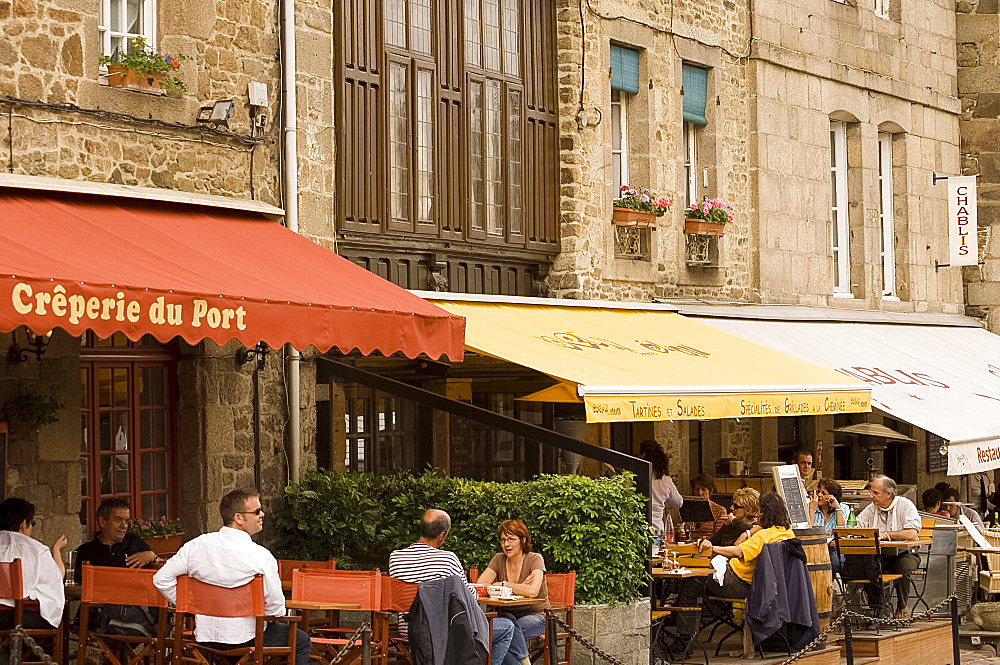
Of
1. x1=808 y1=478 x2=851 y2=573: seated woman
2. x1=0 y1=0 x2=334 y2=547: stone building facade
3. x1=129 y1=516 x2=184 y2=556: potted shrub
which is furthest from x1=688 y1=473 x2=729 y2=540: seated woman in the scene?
x1=129 y1=516 x2=184 y2=556: potted shrub

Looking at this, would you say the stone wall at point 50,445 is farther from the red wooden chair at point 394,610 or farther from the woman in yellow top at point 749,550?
the woman in yellow top at point 749,550

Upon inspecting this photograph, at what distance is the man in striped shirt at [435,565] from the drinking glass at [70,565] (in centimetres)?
201

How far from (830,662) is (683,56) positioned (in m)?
7.01

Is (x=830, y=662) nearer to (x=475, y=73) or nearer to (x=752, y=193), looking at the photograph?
(x=475, y=73)

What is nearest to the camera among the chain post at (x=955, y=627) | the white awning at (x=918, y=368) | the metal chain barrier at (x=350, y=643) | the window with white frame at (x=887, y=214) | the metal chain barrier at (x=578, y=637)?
the metal chain barrier at (x=350, y=643)

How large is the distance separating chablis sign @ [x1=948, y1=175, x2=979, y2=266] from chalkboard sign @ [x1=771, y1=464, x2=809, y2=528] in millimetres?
8622

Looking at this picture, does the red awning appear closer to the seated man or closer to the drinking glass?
the drinking glass

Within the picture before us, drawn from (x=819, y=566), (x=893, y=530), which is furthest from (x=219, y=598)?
(x=893, y=530)

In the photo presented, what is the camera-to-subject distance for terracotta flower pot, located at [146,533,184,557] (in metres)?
10.6

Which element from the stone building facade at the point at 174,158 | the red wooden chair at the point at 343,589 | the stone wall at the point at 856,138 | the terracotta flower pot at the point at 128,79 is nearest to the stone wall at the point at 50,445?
the stone building facade at the point at 174,158

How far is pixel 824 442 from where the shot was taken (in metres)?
19.1

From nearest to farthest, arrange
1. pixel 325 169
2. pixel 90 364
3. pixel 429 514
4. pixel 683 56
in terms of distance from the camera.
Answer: pixel 429 514 → pixel 90 364 → pixel 325 169 → pixel 683 56

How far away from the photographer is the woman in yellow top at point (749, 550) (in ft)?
36.5

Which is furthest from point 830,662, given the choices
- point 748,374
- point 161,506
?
→ point 161,506
